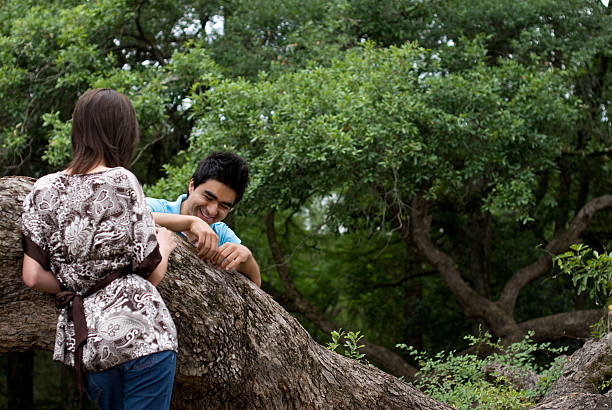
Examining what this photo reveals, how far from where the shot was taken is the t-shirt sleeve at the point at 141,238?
2418 mm

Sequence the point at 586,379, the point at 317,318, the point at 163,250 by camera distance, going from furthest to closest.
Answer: the point at 317,318
the point at 586,379
the point at 163,250

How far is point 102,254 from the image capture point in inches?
93.6

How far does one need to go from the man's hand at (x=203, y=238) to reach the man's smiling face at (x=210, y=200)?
0.27 m

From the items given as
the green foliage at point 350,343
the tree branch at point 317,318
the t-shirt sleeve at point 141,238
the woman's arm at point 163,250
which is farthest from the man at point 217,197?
the tree branch at point 317,318

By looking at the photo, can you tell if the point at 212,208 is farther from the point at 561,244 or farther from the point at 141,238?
the point at 561,244

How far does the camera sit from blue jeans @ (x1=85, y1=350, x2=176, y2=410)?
2.36 metres

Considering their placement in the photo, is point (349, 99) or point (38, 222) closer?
point (38, 222)

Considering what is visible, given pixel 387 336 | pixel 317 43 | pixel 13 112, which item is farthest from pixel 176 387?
pixel 387 336

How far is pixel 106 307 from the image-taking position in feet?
7.67

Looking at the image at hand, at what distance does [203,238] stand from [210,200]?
439 mm

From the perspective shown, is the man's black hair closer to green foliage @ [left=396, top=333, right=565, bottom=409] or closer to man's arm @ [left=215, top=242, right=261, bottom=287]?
man's arm @ [left=215, top=242, right=261, bottom=287]

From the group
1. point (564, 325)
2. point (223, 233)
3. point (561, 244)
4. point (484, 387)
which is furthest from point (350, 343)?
point (561, 244)

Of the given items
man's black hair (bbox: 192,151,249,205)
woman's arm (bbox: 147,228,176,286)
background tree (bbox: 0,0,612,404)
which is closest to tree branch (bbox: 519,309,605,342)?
background tree (bbox: 0,0,612,404)

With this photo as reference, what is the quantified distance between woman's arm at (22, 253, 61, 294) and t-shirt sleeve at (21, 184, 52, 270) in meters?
0.02
